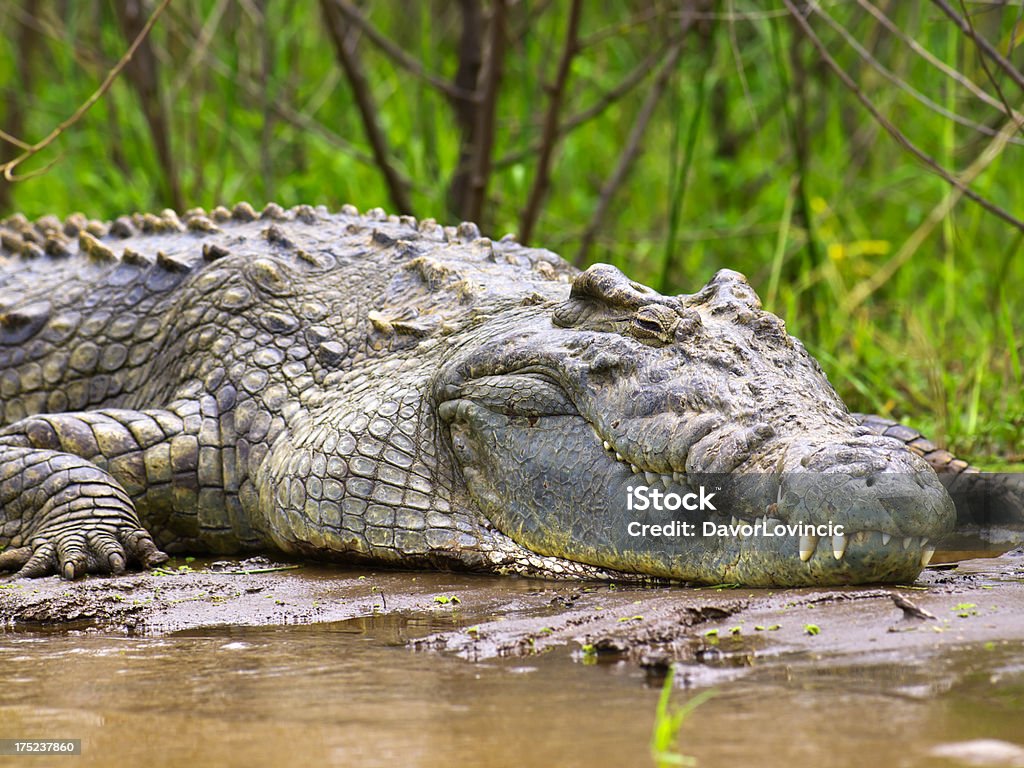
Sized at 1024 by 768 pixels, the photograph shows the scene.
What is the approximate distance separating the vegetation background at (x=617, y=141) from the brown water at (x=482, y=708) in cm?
302

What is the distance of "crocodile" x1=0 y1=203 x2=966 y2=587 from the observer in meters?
2.73

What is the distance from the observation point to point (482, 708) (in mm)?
1885

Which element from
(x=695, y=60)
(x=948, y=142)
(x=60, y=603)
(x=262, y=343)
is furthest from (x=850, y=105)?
(x=60, y=603)

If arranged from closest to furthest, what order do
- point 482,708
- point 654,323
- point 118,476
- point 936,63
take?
point 482,708, point 654,323, point 118,476, point 936,63

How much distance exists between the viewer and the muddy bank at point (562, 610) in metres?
2.18

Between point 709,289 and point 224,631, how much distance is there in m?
1.49

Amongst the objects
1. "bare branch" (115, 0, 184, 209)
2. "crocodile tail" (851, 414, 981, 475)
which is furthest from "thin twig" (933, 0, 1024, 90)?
"bare branch" (115, 0, 184, 209)

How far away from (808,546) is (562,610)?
51 cm

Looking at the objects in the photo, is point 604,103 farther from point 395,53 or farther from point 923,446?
point 923,446

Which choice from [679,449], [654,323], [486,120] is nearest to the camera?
[679,449]

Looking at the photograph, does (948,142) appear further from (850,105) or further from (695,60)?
(850,105)

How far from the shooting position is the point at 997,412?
4707 millimetres

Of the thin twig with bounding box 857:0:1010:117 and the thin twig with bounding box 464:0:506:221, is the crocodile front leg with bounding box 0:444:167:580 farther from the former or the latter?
the thin twig with bounding box 857:0:1010:117

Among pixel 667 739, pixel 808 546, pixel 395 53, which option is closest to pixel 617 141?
pixel 395 53
